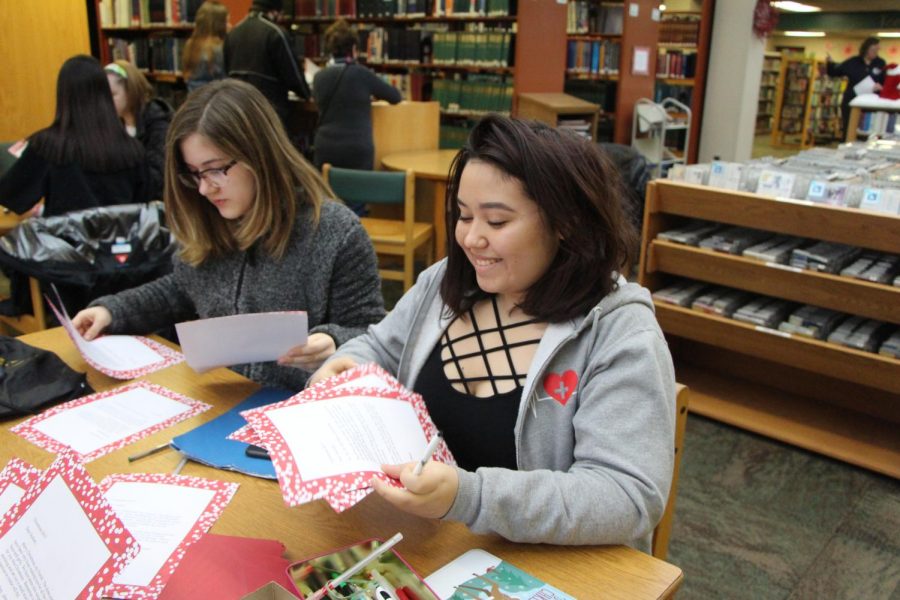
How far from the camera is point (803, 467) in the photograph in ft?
8.62

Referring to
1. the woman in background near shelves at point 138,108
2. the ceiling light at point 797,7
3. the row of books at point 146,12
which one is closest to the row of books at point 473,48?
the row of books at point 146,12

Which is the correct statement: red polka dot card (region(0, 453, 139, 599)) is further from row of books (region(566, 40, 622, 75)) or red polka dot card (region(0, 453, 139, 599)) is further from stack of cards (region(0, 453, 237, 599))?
row of books (region(566, 40, 622, 75))

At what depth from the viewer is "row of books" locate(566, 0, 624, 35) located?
6.44 m

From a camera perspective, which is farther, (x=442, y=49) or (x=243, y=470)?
(x=442, y=49)

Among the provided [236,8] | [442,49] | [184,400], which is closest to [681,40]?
[442,49]

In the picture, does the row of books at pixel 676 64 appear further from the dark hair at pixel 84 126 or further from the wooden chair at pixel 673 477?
the wooden chair at pixel 673 477

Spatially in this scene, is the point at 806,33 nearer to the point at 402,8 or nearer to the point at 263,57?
the point at 402,8

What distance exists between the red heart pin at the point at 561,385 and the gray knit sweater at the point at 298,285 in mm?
631

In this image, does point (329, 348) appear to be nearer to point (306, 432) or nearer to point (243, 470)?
point (243, 470)

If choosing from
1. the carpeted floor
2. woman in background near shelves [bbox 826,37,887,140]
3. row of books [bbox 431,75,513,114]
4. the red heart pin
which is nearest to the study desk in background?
the red heart pin

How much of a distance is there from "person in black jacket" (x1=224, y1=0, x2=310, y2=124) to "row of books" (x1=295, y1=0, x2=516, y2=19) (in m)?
1.63

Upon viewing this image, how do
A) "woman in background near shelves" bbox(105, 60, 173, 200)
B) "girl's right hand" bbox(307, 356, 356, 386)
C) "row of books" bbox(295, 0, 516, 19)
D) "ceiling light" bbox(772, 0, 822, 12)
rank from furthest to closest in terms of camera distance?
1. "ceiling light" bbox(772, 0, 822, 12)
2. "row of books" bbox(295, 0, 516, 19)
3. "woman in background near shelves" bbox(105, 60, 173, 200)
4. "girl's right hand" bbox(307, 356, 356, 386)

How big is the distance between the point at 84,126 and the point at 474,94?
355cm

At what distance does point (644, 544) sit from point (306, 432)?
545 millimetres
